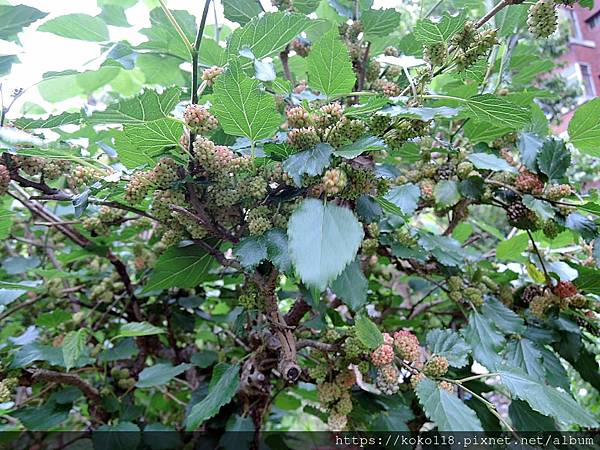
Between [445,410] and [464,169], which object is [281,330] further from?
[464,169]

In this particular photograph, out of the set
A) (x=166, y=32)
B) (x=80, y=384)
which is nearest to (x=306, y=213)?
(x=166, y=32)

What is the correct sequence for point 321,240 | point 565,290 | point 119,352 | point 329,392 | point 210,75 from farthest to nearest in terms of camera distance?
point 119,352 < point 565,290 < point 329,392 < point 210,75 < point 321,240

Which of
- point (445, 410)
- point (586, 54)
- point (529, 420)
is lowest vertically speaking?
point (586, 54)

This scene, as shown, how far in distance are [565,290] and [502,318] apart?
4.4 inches

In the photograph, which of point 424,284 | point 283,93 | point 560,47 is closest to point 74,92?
point 283,93

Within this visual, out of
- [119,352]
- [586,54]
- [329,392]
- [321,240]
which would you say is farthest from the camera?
[586,54]

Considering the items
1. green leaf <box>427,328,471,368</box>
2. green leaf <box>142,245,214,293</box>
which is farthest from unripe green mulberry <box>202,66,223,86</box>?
green leaf <box>427,328,471,368</box>

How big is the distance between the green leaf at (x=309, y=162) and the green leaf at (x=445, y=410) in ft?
0.84

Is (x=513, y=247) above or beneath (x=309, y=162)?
beneath

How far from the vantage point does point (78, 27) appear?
2.42 feet

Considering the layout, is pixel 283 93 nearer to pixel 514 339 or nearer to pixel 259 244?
pixel 259 244

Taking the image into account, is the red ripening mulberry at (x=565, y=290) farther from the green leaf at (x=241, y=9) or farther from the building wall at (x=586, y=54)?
the building wall at (x=586, y=54)

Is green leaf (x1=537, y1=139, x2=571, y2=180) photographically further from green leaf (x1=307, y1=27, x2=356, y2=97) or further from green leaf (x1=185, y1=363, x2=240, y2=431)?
green leaf (x1=185, y1=363, x2=240, y2=431)

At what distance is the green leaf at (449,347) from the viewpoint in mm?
581
